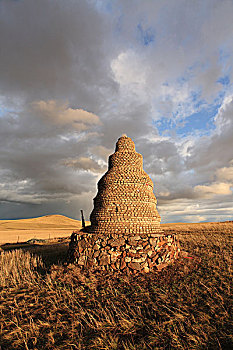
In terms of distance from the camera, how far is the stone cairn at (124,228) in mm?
7637

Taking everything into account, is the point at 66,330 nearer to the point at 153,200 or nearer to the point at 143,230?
the point at 143,230

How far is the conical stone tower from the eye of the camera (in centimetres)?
873

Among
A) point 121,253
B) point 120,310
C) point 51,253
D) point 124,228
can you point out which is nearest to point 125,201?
point 124,228

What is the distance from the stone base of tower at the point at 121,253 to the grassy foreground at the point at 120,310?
1.36ft

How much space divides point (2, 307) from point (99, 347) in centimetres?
379

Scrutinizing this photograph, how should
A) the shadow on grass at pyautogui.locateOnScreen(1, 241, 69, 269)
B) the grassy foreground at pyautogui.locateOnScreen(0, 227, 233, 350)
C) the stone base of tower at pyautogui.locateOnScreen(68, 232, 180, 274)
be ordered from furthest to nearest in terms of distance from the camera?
the shadow on grass at pyautogui.locateOnScreen(1, 241, 69, 269) < the stone base of tower at pyautogui.locateOnScreen(68, 232, 180, 274) < the grassy foreground at pyautogui.locateOnScreen(0, 227, 233, 350)

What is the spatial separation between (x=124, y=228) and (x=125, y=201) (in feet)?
4.27

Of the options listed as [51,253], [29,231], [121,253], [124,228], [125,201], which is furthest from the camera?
[29,231]

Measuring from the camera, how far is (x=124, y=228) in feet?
28.1

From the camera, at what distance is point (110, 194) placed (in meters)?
9.30

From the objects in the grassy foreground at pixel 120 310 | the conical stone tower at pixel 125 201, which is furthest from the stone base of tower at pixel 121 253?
the conical stone tower at pixel 125 201

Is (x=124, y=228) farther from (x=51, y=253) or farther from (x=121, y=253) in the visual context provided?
(x=51, y=253)

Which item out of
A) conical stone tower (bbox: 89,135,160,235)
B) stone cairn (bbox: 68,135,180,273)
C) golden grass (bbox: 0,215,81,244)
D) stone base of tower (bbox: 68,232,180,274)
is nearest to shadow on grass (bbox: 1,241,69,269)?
stone base of tower (bbox: 68,232,180,274)

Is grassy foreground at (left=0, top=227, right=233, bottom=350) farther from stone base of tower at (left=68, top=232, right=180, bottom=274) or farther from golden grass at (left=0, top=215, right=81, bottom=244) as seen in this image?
golden grass at (left=0, top=215, right=81, bottom=244)
